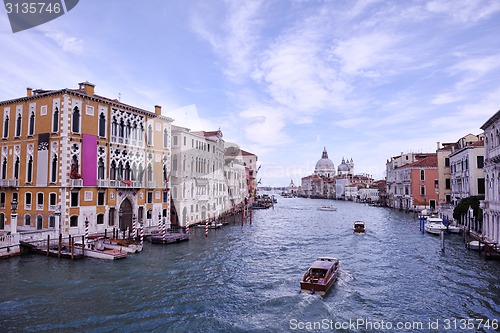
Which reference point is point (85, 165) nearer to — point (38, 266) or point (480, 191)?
point (38, 266)

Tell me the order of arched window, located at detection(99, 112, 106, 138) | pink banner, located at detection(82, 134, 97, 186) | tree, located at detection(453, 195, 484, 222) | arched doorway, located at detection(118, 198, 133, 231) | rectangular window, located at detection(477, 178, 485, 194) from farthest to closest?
1. rectangular window, located at detection(477, 178, 485, 194)
2. tree, located at detection(453, 195, 484, 222)
3. arched doorway, located at detection(118, 198, 133, 231)
4. arched window, located at detection(99, 112, 106, 138)
5. pink banner, located at detection(82, 134, 97, 186)

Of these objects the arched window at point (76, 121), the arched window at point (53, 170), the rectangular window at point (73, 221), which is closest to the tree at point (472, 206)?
the rectangular window at point (73, 221)

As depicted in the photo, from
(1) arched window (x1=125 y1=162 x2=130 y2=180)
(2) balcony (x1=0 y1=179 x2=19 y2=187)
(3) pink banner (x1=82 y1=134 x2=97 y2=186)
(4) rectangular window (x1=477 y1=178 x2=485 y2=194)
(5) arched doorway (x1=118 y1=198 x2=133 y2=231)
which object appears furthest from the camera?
(4) rectangular window (x1=477 y1=178 x2=485 y2=194)

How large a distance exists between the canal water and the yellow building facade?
478 centimetres

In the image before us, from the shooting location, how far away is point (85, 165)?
25750 mm

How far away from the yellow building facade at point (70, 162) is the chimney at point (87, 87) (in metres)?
0.07

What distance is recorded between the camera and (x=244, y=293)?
15.7 metres

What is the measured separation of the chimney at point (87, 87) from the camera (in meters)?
26.9

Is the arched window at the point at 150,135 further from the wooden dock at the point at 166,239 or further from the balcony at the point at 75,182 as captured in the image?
the wooden dock at the point at 166,239

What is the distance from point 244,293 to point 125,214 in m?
16.8

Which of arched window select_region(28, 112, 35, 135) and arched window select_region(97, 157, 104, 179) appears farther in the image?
arched window select_region(97, 157, 104, 179)

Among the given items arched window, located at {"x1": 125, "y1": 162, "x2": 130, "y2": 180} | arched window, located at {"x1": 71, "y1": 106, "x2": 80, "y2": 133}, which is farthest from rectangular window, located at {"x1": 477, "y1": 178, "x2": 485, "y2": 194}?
arched window, located at {"x1": 71, "y1": 106, "x2": 80, "y2": 133}

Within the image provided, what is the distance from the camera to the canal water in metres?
12.4

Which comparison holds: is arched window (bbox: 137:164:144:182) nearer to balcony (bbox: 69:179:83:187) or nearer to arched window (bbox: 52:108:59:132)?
balcony (bbox: 69:179:83:187)
